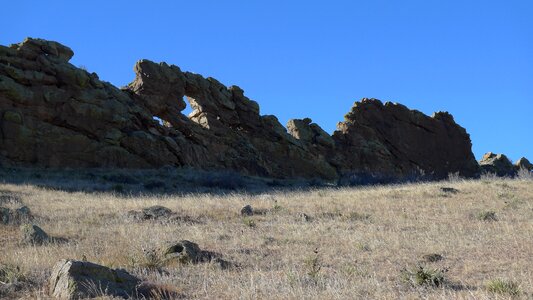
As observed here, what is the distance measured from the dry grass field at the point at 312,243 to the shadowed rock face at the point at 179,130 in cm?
1295

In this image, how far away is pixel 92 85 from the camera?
115 ft

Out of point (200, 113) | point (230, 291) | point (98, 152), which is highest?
point (200, 113)

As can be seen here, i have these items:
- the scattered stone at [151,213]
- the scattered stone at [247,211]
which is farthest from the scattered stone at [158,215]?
the scattered stone at [247,211]

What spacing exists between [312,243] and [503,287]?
4.88 meters

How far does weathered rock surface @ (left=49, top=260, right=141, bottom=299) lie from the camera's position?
6254mm

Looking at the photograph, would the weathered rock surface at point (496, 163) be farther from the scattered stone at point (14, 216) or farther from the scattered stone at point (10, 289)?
the scattered stone at point (10, 289)

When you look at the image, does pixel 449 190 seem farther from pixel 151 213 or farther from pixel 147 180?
pixel 147 180

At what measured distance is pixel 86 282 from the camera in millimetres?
6371

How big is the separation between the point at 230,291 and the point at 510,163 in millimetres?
58797

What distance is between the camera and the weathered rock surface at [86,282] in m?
6.25

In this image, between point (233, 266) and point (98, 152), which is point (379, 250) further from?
point (98, 152)

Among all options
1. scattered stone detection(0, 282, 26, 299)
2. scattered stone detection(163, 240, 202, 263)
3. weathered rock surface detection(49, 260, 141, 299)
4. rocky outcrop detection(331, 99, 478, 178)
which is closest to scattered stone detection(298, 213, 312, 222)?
scattered stone detection(163, 240, 202, 263)

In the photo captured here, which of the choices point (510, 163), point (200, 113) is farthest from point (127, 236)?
point (510, 163)

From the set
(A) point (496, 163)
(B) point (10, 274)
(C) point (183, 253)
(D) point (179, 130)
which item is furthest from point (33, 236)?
(A) point (496, 163)
